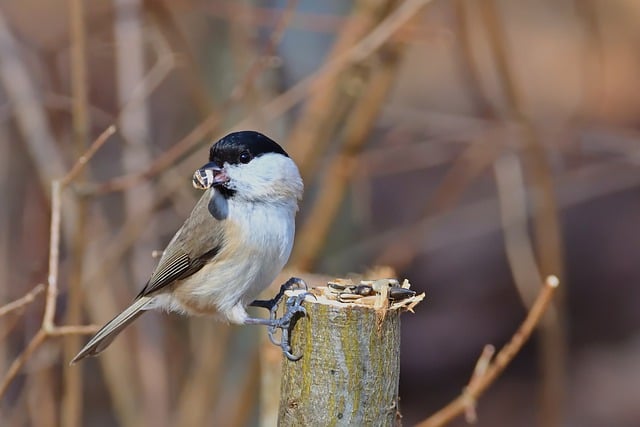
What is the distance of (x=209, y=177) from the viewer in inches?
80.0

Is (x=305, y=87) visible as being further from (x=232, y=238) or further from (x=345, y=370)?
(x=345, y=370)

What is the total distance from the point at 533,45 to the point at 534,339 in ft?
15.5

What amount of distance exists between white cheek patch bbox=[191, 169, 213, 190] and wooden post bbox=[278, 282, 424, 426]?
0.59 meters

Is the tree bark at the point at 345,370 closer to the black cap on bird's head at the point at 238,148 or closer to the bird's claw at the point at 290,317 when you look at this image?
the bird's claw at the point at 290,317

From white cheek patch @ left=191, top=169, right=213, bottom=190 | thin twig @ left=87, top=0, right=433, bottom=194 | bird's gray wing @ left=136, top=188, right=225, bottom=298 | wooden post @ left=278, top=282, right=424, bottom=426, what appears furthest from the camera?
thin twig @ left=87, top=0, right=433, bottom=194

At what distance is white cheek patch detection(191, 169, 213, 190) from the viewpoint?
6.61 ft

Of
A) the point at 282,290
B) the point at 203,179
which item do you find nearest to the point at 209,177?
the point at 203,179

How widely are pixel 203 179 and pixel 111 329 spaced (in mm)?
495

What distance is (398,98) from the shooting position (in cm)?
854

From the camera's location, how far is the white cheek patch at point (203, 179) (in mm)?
2016

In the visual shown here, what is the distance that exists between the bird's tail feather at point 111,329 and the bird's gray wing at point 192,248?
3 cm

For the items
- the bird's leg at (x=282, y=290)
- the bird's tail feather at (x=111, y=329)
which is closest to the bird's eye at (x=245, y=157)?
the bird's leg at (x=282, y=290)

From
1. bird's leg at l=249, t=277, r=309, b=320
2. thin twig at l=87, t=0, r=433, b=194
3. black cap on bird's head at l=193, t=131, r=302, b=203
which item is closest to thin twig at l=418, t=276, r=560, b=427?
bird's leg at l=249, t=277, r=309, b=320

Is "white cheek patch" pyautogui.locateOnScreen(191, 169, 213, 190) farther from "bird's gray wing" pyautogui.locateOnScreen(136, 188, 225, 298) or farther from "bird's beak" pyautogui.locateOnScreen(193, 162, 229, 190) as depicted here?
"bird's gray wing" pyautogui.locateOnScreen(136, 188, 225, 298)
